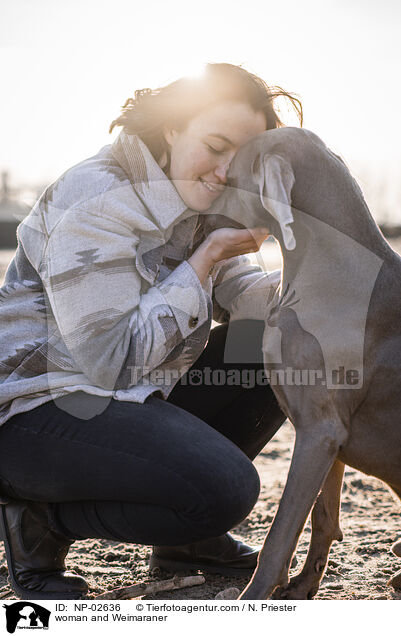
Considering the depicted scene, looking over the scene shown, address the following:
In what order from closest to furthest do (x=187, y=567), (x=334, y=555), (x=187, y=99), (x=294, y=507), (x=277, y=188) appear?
(x=294, y=507)
(x=277, y=188)
(x=187, y=99)
(x=187, y=567)
(x=334, y=555)

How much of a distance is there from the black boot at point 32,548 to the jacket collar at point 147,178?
1.02 m

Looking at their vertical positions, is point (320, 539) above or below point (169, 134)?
below

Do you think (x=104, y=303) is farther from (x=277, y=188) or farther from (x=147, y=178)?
(x=277, y=188)

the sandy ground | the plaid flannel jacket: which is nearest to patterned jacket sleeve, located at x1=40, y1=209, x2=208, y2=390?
the plaid flannel jacket

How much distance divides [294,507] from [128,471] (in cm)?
50

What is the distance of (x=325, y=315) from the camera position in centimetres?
223

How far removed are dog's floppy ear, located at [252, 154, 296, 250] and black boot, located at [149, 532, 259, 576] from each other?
3.69ft

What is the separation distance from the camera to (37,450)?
7.16 feet

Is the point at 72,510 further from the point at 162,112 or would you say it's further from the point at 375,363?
the point at 162,112

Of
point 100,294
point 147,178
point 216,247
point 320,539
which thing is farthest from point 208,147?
point 320,539

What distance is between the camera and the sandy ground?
2.42 m

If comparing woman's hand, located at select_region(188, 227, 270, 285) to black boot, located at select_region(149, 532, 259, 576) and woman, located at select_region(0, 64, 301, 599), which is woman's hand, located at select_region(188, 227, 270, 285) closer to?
woman, located at select_region(0, 64, 301, 599)

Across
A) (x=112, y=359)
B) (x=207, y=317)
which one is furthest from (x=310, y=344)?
(x=112, y=359)
